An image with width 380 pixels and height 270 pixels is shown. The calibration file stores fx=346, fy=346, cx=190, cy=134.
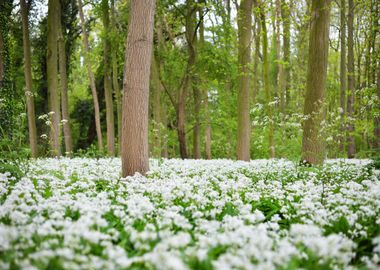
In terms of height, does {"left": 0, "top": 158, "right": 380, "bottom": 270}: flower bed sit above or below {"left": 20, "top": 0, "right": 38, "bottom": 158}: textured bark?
below

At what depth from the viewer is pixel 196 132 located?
58.4ft

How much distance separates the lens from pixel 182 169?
28.6ft

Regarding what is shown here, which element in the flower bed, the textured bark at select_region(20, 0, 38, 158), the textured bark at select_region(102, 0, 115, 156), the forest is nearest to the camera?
the flower bed

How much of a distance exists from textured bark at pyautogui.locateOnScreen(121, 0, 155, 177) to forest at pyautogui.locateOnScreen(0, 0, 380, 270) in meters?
0.02

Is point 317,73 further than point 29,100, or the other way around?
point 29,100

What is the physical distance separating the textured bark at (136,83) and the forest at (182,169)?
0.02 metres

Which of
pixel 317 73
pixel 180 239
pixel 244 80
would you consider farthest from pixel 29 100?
pixel 180 239

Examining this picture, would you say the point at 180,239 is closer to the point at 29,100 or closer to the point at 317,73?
the point at 317,73

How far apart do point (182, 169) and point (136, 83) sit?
2.71 metres

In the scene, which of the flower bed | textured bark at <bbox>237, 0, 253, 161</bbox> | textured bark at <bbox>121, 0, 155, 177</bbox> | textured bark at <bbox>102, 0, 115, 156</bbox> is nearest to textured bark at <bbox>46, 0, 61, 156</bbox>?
textured bark at <bbox>102, 0, 115, 156</bbox>

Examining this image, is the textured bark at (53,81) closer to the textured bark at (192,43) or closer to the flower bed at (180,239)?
the textured bark at (192,43)

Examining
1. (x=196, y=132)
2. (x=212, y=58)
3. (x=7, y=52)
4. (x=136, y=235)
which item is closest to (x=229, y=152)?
(x=196, y=132)

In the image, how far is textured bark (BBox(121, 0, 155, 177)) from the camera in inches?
275

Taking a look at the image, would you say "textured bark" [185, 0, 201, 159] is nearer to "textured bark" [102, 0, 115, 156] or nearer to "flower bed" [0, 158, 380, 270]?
"textured bark" [102, 0, 115, 156]
